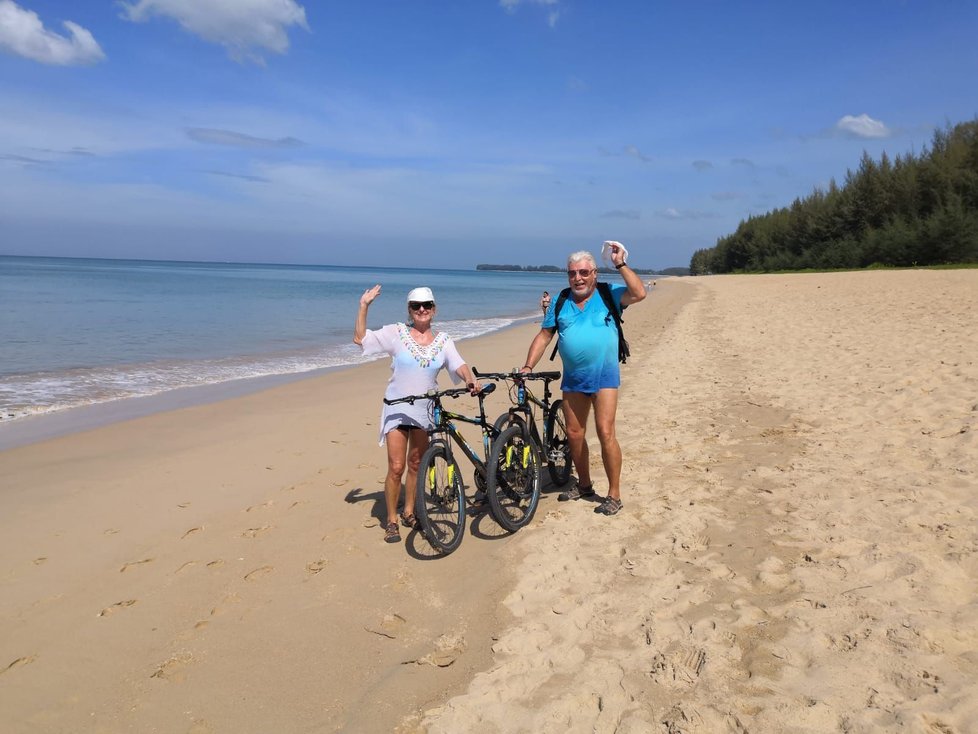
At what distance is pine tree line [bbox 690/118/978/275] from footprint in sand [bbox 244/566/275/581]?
1658 inches

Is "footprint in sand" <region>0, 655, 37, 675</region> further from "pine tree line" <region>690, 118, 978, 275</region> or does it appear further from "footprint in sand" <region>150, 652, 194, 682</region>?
"pine tree line" <region>690, 118, 978, 275</region>

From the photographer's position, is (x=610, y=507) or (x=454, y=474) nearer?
(x=454, y=474)

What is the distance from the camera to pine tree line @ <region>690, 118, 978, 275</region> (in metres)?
35.8

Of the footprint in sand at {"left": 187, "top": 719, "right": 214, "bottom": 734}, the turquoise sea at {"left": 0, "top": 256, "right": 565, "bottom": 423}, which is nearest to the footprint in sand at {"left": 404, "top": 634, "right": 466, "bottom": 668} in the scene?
the footprint in sand at {"left": 187, "top": 719, "right": 214, "bottom": 734}

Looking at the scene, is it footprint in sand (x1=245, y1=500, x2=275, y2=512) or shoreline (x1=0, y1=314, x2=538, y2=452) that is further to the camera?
shoreline (x1=0, y1=314, x2=538, y2=452)

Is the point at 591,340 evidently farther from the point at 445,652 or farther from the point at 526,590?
the point at 445,652

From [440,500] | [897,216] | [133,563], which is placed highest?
[897,216]

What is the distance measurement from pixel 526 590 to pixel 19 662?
2.72 meters

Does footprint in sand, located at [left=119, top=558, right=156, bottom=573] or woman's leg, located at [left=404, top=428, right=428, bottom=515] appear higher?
woman's leg, located at [left=404, top=428, right=428, bottom=515]

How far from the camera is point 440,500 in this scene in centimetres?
432

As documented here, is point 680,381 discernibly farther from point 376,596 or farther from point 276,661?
point 276,661

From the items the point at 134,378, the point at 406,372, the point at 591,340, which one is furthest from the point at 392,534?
the point at 134,378

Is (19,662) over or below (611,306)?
below

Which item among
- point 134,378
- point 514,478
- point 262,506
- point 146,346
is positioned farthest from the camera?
point 146,346
